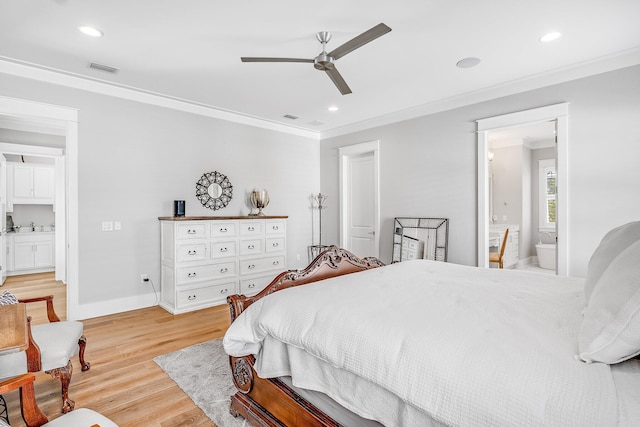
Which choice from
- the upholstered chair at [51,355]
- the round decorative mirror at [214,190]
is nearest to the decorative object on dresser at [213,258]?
the round decorative mirror at [214,190]

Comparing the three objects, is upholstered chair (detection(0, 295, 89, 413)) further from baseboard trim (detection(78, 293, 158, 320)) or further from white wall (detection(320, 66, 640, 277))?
white wall (detection(320, 66, 640, 277))

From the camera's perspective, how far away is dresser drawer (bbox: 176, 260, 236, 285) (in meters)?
3.90

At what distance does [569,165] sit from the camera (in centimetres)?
336

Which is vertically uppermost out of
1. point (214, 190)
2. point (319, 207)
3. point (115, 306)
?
point (214, 190)

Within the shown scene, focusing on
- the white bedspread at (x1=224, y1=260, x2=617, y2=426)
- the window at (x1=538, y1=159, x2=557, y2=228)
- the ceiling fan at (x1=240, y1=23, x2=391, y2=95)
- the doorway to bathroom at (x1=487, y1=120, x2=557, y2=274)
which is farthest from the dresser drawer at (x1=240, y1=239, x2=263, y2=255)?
the window at (x1=538, y1=159, x2=557, y2=228)

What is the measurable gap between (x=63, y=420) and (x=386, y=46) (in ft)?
10.7

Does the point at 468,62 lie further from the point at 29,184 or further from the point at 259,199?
the point at 29,184

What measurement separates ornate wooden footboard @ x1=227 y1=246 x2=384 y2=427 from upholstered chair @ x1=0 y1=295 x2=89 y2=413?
101cm

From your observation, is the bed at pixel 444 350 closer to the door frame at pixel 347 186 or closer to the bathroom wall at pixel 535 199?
the door frame at pixel 347 186

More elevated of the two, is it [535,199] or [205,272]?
[535,199]

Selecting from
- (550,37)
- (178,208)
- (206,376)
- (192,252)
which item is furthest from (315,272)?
(550,37)

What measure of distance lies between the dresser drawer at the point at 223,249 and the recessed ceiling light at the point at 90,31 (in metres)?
2.44

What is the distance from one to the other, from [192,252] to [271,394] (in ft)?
8.79

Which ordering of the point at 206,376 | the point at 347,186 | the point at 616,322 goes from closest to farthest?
the point at 616,322 < the point at 206,376 < the point at 347,186
